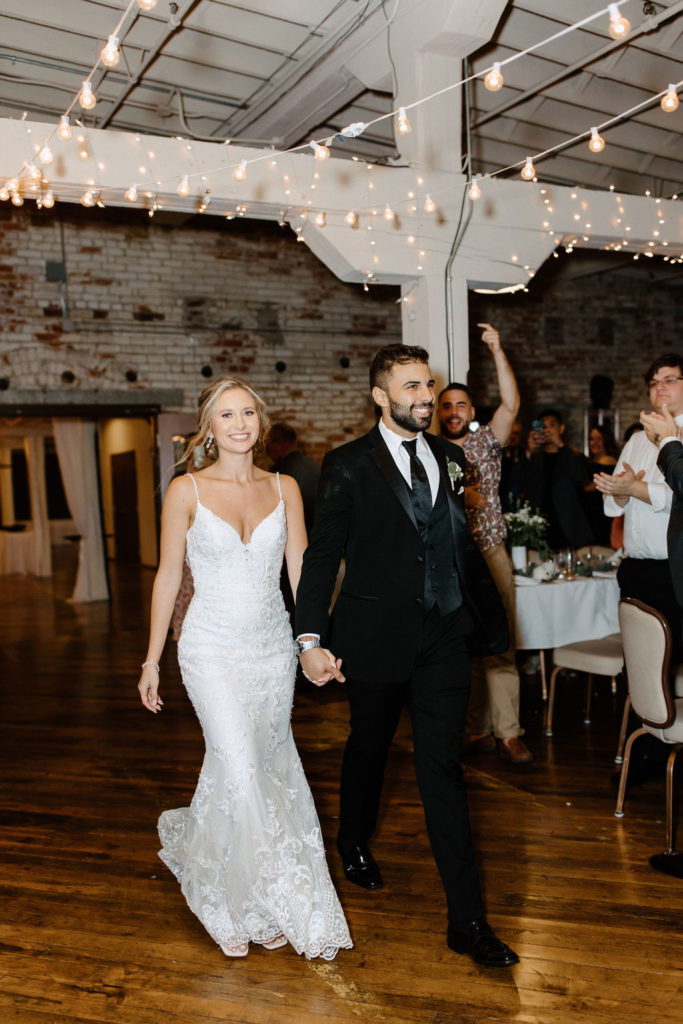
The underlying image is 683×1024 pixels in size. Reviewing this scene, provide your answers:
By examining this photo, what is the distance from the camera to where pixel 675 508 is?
2867 millimetres

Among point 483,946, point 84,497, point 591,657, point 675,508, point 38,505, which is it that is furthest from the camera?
point 38,505

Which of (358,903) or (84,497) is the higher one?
(84,497)

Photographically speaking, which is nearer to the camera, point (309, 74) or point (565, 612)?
point (565, 612)

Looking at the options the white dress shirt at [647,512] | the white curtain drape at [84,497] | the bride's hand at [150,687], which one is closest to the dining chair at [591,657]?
the white dress shirt at [647,512]

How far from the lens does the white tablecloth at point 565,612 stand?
15.3 feet

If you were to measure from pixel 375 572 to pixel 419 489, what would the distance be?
28 centimetres

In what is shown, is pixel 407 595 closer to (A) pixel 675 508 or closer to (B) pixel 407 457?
(B) pixel 407 457

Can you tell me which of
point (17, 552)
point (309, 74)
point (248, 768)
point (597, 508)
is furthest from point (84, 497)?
point (248, 768)

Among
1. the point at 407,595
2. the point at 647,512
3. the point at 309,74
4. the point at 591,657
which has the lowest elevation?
the point at 591,657

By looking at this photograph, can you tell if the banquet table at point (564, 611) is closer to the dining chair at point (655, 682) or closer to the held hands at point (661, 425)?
the dining chair at point (655, 682)

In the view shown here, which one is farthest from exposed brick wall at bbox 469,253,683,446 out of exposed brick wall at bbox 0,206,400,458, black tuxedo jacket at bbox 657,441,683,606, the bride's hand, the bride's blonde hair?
the bride's hand

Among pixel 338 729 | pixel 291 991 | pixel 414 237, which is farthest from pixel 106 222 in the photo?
pixel 291 991

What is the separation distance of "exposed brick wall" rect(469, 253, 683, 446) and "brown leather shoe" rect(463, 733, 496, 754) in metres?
5.82

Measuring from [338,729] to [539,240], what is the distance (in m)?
3.30
